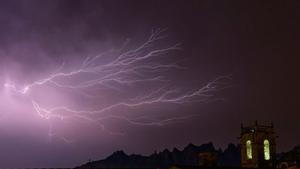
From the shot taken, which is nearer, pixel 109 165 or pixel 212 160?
pixel 212 160

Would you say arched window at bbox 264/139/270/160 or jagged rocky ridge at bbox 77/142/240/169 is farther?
jagged rocky ridge at bbox 77/142/240/169

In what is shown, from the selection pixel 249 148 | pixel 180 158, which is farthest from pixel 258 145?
pixel 180 158

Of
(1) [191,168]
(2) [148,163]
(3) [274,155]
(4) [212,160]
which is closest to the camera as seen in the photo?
(1) [191,168]

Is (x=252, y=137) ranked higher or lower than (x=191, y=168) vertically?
higher

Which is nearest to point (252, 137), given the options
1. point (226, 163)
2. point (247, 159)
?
point (247, 159)

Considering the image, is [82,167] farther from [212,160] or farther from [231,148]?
[212,160]

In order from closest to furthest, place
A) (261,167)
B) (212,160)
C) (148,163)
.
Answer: (212,160) < (261,167) < (148,163)

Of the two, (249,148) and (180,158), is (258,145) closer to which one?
Result: (249,148)

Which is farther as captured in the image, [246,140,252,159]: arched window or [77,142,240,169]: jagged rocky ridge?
[77,142,240,169]: jagged rocky ridge
